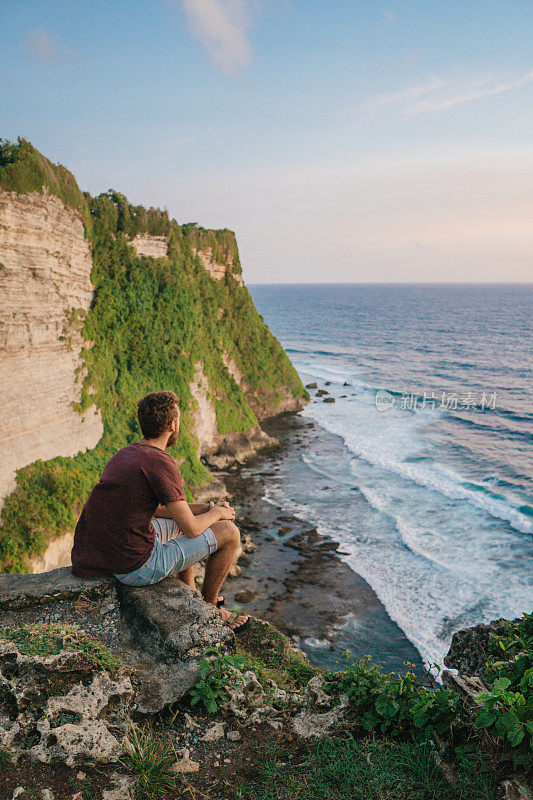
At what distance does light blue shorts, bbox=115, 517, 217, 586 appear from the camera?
17.0 ft

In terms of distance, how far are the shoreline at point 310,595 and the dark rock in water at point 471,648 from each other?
471 centimetres

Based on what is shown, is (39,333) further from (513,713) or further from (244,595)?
(513,713)

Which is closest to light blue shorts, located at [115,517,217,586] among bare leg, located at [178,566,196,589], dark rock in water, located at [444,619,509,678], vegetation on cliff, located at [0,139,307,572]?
bare leg, located at [178,566,196,589]

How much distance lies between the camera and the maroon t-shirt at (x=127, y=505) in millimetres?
4801

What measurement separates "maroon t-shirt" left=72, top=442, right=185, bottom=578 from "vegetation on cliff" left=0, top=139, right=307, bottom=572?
1064 cm

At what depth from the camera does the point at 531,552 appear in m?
18.5

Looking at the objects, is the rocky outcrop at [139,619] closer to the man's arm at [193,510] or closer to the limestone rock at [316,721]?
the man's arm at [193,510]

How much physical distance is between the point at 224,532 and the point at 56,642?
192cm

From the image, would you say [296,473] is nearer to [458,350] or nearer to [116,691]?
[116,691]

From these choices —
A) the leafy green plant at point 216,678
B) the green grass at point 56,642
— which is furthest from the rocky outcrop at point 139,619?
the green grass at point 56,642

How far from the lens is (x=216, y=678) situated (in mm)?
4434

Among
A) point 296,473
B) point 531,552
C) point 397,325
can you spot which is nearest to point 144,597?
point 531,552

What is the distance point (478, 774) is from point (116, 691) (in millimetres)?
2821

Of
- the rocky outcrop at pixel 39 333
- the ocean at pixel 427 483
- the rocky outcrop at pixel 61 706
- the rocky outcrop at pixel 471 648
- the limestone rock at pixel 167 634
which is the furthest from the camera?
the ocean at pixel 427 483
